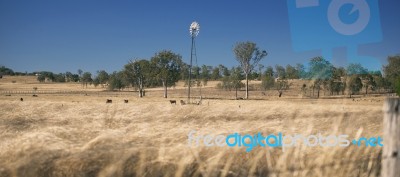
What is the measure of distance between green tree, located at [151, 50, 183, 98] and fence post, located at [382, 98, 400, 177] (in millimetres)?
77743

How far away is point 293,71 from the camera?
124 metres

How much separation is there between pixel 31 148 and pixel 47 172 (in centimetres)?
63

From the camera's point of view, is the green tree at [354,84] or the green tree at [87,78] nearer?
the green tree at [354,84]

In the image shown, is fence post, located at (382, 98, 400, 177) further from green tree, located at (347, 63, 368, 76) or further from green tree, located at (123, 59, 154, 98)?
green tree, located at (347, 63, 368, 76)

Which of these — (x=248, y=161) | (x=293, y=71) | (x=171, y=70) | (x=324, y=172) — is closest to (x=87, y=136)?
(x=248, y=161)

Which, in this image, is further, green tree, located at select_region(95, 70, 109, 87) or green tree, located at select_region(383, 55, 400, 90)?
green tree, located at select_region(95, 70, 109, 87)

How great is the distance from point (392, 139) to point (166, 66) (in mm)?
79780

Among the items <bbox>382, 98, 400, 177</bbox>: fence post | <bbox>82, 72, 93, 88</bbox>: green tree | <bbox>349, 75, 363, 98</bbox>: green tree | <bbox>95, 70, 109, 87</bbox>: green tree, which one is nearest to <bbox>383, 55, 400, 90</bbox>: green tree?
<bbox>349, 75, 363, 98</bbox>: green tree

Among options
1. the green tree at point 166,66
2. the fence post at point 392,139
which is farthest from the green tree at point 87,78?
the fence post at point 392,139

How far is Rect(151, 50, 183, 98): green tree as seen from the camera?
8206cm

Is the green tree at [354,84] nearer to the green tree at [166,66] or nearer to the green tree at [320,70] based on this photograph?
the green tree at [320,70]

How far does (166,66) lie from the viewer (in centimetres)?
8331

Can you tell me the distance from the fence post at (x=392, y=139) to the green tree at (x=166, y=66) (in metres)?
77.7

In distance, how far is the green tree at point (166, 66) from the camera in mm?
82062
